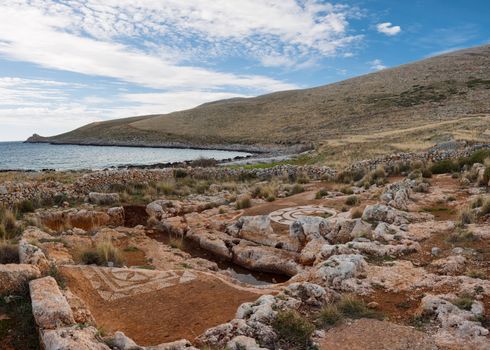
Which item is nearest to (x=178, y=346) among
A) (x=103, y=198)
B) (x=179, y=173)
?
(x=103, y=198)

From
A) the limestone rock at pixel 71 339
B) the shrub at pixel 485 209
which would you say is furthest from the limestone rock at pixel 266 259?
the limestone rock at pixel 71 339

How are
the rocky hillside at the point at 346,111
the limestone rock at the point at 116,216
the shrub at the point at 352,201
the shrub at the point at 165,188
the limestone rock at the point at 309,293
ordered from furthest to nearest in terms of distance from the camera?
the rocky hillside at the point at 346,111, the shrub at the point at 165,188, the limestone rock at the point at 116,216, the shrub at the point at 352,201, the limestone rock at the point at 309,293

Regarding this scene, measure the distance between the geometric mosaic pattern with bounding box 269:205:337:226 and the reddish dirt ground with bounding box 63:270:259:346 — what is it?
254 inches

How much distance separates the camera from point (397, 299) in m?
7.38

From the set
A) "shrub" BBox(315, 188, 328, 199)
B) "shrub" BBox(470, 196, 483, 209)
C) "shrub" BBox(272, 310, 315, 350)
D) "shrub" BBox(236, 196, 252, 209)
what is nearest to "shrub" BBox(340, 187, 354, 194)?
"shrub" BBox(315, 188, 328, 199)

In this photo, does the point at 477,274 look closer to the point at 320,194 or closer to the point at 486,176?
the point at 486,176

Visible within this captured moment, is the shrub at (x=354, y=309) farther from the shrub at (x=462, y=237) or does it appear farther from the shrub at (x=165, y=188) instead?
the shrub at (x=165, y=188)

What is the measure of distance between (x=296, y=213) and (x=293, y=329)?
9.95 m

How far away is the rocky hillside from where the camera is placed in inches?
2403

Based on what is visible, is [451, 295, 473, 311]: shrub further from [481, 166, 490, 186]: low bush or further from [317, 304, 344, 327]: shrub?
[481, 166, 490, 186]: low bush

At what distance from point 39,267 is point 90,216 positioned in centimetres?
900

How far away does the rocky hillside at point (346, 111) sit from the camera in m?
61.0

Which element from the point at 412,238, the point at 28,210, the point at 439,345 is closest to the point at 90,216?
the point at 28,210

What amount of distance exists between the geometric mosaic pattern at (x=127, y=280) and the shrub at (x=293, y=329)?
133 inches
